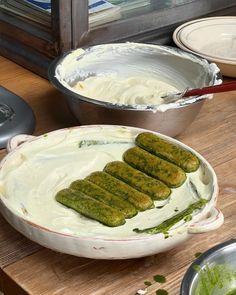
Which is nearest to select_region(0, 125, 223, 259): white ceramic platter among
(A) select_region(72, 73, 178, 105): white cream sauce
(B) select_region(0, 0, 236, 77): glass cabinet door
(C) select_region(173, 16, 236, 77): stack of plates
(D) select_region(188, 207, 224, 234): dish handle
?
(D) select_region(188, 207, 224, 234): dish handle

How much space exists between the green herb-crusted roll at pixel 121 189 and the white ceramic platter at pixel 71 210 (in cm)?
1

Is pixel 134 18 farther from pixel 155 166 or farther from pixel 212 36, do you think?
pixel 155 166

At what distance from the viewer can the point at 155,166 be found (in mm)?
Result: 902

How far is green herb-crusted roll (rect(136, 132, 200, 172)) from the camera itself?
35.3 inches

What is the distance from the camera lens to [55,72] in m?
1.07

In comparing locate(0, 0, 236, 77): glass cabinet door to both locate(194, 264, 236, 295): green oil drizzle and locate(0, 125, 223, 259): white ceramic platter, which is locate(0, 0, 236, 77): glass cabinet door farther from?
locate(194, 264, 236, 295): green oil drizzle

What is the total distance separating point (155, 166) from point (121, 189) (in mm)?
72

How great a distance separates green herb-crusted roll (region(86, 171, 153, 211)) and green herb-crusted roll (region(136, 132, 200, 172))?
0.27 feet

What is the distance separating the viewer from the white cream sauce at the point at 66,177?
0.80 meters

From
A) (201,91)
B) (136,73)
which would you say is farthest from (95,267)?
(136,73)

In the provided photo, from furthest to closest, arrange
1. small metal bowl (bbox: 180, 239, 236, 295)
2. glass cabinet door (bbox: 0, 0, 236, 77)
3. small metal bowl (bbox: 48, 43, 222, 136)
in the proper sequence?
glass cabinet door (bbox: 0, 0, 236, 77) → small metal bowl (bbox: 48, 43, 222, 136) → small metal bowl (bbox: 180, 239, 236, 295)

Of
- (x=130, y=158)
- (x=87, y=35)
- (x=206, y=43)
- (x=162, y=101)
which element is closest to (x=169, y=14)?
(x=206, y=43)

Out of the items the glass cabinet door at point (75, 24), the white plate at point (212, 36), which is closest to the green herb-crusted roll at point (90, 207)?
the glass cabinet door at point (75, 24)

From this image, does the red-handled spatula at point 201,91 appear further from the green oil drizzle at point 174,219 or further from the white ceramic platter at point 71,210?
the green oil drizzle at point 174,219
